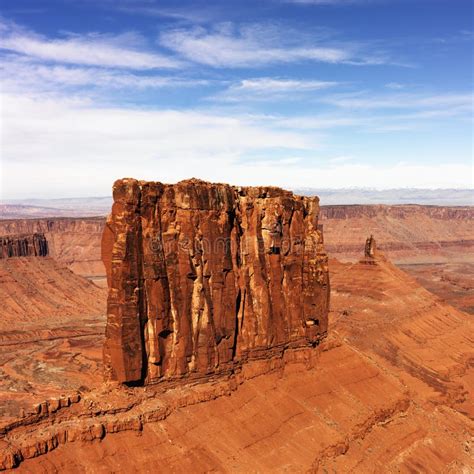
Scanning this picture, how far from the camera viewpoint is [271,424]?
1569 inches

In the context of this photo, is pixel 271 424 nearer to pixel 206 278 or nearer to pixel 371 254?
pixel 206 278

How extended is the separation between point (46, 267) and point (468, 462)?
383 feet

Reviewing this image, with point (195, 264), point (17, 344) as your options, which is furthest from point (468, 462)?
point (17, 344)

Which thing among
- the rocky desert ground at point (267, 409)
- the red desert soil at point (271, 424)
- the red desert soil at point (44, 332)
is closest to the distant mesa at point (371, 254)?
the rocky desert ground at point (267, 409)

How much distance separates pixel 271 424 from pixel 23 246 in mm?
116629

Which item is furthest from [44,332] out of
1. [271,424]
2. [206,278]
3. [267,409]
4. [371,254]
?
[271,424]

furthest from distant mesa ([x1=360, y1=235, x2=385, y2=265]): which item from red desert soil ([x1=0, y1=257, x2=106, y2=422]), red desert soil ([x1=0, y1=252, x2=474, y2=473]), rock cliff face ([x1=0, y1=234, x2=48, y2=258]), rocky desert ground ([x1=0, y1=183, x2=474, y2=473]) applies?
rock cliff face ([x1=0, y1=234, x2=48, y2=258])

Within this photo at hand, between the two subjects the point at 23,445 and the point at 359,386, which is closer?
the point at 23,445

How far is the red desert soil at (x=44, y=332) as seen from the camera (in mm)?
60844

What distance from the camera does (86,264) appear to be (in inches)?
7790

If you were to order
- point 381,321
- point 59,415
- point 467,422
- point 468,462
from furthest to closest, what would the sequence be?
1. point 381,321
2. point 467,422
3. point 468,462
4. point 59,415

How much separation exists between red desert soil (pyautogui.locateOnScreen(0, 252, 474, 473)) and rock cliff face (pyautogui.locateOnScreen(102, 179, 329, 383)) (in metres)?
1.83

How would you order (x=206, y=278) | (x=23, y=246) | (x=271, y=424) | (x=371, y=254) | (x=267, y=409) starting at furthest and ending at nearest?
(x=23, y=246) → (x=371, y=254) → (x=206, y=278) → (x=267, y=409) → (x=271, y=424)

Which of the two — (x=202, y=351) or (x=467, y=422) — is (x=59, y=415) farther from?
(x=467, y=422)
